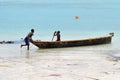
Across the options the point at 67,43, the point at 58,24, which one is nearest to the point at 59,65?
the point at 67,43

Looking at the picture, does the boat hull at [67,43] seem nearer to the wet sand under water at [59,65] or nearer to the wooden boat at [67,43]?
the wooden boat at [67,43]

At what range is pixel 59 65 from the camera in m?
19.2

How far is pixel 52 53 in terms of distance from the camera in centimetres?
2484

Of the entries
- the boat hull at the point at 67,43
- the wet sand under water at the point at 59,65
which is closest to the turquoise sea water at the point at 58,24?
the boat hull at the point at 67,43

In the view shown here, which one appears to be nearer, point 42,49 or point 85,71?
point 85,71

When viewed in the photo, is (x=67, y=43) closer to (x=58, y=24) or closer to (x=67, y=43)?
(x=67, y=43)

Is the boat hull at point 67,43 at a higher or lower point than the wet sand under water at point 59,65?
higher

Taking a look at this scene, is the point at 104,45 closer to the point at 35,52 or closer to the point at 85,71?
the point at 35,52

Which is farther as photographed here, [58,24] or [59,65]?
[58,24]

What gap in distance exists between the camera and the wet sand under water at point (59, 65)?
53.8 feet

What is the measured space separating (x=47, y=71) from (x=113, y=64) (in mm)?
3309

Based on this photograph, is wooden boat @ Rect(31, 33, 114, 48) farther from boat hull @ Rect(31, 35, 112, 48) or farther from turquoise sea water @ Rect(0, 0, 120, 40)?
turquoise sea water @ Rect(0, 0, 120, 40)

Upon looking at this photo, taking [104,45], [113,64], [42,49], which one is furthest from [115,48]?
[113,64]

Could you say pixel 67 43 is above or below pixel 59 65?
above
